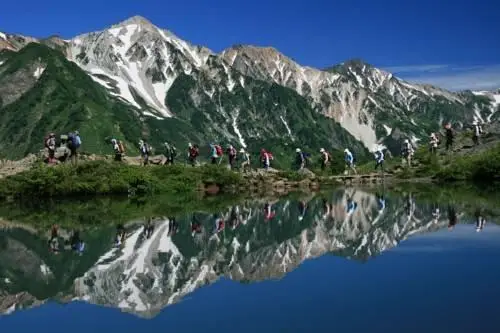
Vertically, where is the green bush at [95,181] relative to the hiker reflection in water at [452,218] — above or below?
above

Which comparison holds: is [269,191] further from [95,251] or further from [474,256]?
[474,256]

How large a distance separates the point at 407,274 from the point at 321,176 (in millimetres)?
48035

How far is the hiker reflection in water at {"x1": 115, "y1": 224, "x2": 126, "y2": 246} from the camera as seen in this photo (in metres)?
24.7

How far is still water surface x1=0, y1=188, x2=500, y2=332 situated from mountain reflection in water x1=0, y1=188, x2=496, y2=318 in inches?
2.0

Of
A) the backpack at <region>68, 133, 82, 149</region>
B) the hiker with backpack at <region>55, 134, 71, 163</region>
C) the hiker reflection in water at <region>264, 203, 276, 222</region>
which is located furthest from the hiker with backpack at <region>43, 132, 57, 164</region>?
the hiker reflection in water at <region>264, 203, 276, 222</region>

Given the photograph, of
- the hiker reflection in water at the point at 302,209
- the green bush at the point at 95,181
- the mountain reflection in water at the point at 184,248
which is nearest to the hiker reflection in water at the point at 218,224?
the mountain reflection in water at the point at 184,248

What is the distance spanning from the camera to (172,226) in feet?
95.9

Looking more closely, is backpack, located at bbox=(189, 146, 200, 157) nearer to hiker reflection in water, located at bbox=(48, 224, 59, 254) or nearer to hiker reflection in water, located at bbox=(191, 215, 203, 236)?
hiker reflection in water, located at bbox=(48, 224, 59, 254)

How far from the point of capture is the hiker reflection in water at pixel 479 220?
23953 millimetres

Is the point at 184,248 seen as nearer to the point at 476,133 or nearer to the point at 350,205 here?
the point at 350,205

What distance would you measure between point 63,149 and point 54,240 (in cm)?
3705

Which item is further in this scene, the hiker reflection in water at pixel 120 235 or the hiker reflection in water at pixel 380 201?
the hiker reflection in water at pixel 380 201

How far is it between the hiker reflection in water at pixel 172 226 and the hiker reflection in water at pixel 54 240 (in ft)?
13.8

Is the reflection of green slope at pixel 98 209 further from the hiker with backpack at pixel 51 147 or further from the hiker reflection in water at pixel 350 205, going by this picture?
the hiker with backpack at pixel 51 147
